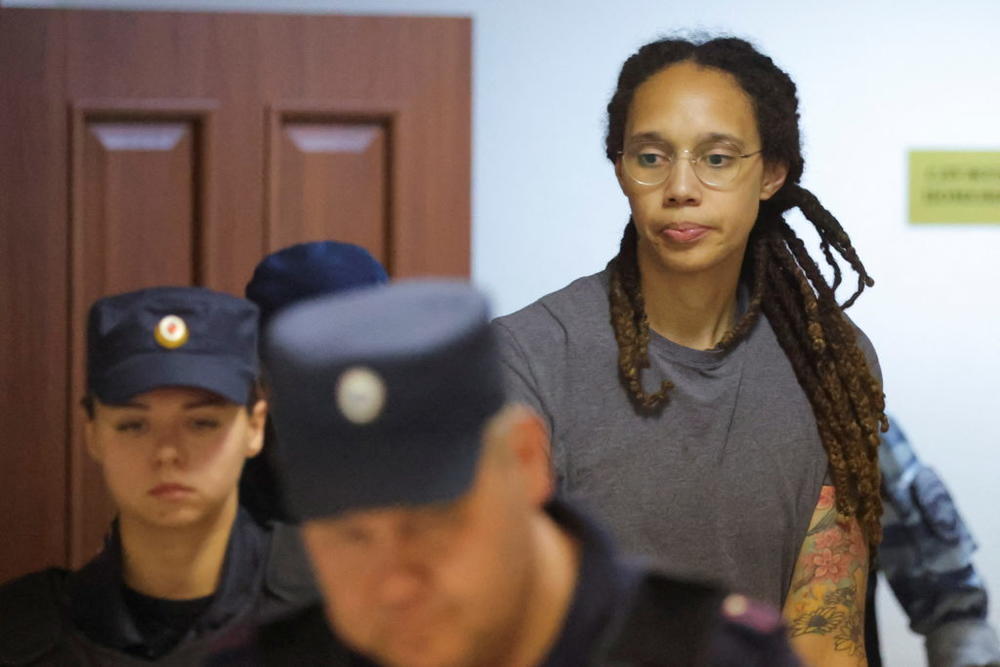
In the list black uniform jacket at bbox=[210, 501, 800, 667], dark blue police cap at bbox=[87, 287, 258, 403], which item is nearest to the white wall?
dark blue police cap at bbox=[87, 287, 258, 403]

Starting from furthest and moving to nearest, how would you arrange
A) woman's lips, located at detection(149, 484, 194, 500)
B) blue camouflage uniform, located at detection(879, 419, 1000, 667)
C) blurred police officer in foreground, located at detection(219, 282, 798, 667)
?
1. blue camouflage uniform, located at detection(879, 419, 1000, 667)
2. woman's lips, located at detection(149, 484, 194, 500)
3. blurred police officer in foreground, located at detection(219, 282, 798, 667)

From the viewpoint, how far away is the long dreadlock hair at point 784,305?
1.33m

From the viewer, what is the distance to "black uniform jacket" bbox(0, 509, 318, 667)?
41.8 inches

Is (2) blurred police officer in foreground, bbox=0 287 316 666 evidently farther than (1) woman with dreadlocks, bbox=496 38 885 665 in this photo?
No

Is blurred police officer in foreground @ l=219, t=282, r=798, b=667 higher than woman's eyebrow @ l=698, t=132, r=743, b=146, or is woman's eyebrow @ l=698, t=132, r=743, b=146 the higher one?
woman's eyebrow @ l=698, t=132, r=743, b=146

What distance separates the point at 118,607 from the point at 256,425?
0.19 meters

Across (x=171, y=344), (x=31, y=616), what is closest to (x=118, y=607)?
(x=31, y=616)

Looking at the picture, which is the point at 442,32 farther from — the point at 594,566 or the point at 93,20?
the point at 594,566

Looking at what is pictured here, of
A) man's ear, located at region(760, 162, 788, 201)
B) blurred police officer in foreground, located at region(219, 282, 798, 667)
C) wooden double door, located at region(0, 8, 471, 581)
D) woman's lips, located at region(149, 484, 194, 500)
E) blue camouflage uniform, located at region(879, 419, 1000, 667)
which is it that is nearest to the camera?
blurred police officer in foreground, located at region(219, 282, 798, 667)

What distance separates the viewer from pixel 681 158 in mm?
1318

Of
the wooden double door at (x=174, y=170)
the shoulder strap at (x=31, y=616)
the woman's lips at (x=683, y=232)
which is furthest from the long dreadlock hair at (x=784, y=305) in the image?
the wooden double door at (x=174, y=170)

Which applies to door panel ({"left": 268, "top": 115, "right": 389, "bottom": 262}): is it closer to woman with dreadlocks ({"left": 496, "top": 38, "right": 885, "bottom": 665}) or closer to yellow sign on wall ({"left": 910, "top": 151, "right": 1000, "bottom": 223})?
woman with dreadlocks ({"left": 496, "top": 38, "right": 885, "bottom": 665})

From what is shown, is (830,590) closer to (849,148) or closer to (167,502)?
(167,502)

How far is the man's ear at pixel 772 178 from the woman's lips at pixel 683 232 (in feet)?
0.54
